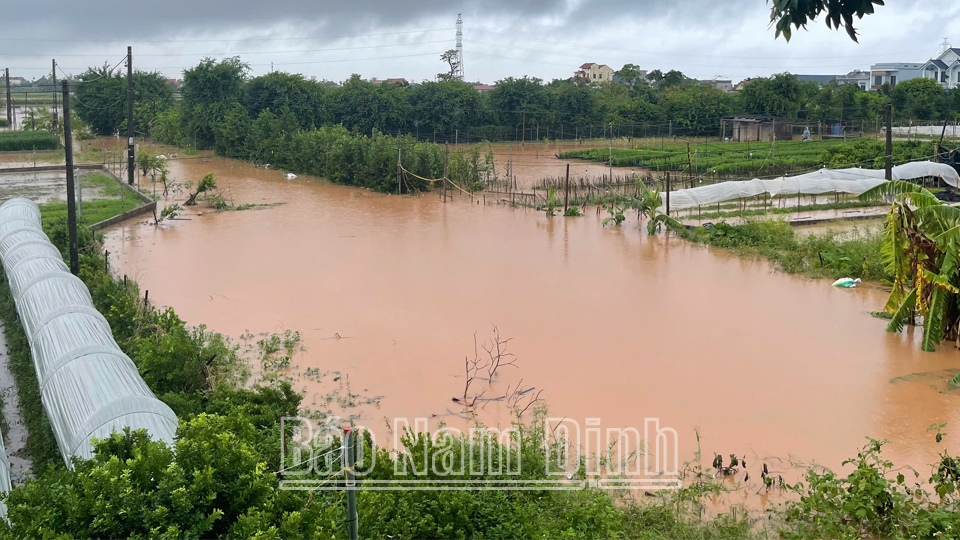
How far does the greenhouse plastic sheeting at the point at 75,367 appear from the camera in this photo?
18.7 feet

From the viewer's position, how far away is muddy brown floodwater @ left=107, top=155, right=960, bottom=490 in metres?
7.94

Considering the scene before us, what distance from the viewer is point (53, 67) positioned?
32750 millimetres

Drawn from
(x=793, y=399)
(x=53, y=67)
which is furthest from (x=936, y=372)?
(x=53, y=67)

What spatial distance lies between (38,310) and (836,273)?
36.1 ft

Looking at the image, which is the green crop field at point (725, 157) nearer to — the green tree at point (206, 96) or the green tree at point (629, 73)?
the green tree at point (206, 96)

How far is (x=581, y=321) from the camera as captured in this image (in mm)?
10781

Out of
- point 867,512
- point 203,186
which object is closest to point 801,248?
point 867,512

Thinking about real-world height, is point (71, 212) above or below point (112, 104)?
below

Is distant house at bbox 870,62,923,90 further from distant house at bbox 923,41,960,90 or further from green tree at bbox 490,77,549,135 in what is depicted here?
green tree at bbox 490,77,549,135

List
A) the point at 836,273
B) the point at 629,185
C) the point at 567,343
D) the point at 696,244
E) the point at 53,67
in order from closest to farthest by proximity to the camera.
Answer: the point at 567,343 < the point at 836,273 < the point at 696,244 < the point at 629,185 < the point at 53,67

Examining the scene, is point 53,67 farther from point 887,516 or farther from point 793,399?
point 887,516

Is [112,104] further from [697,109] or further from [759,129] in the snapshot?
[759,129]

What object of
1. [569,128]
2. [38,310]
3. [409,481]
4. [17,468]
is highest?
[569,128]

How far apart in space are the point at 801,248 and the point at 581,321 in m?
5.41
